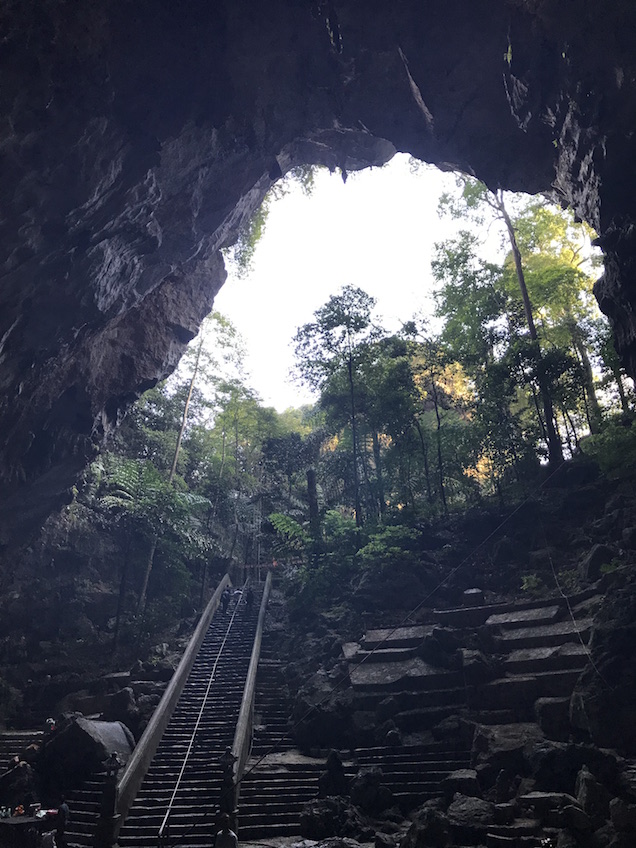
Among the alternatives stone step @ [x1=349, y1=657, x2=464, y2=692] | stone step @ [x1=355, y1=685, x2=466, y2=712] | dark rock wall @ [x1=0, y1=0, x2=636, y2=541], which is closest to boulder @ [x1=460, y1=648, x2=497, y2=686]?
stone step @ [x1=355, y1=685, x2=466, y2=712]

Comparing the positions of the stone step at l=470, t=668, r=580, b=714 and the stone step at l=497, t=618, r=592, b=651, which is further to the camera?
the stone step at l=497, t=618, r=592, b=651

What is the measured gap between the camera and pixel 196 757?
408 inches

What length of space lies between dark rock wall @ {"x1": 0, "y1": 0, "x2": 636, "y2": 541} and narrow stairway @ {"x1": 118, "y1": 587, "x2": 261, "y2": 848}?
6866mm

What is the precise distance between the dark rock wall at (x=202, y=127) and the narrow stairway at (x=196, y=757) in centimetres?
687

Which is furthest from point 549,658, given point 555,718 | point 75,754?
point 75,754

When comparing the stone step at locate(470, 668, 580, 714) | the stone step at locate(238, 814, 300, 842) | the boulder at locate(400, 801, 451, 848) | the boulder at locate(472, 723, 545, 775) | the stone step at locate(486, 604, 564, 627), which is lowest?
the stone step at locate(238, 814, 300, 842)

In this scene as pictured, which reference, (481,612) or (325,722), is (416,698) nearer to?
(325,722)

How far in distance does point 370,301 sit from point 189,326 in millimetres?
8805

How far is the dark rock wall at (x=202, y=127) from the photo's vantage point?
8.38 m

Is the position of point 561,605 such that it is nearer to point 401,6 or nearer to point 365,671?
point 365,671

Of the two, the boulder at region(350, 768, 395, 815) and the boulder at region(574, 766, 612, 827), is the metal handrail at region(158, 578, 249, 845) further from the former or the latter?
the boulder at region(574, 766, 612, 827)

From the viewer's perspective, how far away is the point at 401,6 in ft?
35.5

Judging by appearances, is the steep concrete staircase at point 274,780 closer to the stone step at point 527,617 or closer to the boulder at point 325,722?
A: the boulder at point 325,722

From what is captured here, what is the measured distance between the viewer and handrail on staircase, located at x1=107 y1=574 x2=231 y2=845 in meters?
8.56
